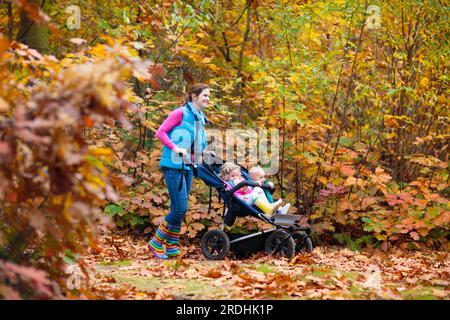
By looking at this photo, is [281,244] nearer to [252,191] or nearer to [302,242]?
[302,242]

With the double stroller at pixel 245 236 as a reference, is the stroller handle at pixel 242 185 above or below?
above

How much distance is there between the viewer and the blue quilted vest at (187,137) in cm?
666

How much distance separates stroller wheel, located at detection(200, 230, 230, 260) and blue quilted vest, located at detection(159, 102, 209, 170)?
2.82 ft

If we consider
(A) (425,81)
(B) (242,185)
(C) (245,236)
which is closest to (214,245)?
(C) (245,236)

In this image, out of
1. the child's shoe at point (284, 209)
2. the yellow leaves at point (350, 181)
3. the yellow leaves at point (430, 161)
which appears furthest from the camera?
the yellow leaves at point (430, 161)

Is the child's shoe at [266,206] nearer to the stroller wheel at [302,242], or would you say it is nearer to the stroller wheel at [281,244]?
the stroller wheel at [281,244]

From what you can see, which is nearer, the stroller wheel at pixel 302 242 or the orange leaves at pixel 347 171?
the stroller wheel at pixel 302 242

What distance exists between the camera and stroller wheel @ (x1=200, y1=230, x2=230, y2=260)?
6891 millimetres

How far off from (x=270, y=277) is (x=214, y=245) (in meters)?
1.94

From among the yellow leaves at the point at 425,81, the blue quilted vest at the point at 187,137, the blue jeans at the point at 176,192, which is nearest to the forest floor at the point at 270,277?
the blue jeans at the point at 176,192

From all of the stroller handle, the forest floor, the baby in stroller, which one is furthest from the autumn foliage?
the stroller handle

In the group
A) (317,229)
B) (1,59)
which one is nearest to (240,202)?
(317,229)

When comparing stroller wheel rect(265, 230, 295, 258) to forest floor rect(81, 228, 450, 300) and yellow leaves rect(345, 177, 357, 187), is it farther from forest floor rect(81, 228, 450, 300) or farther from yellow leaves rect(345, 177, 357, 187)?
yellow leaves rect(345, 177, 357, 187)

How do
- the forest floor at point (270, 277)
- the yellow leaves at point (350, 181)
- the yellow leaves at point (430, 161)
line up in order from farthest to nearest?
the yellow leaves at point (430, 161) < the yellow leaves at point (350, 181) < the forest floor at point (270, 277)
